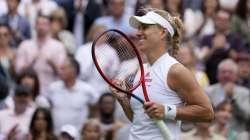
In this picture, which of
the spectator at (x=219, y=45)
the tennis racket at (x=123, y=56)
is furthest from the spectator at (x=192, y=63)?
the tennis racket at (x=123, y=56)

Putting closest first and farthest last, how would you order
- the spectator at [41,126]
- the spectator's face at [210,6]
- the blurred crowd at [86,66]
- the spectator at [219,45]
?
the spectator at [41,126] → the blurred crowd at [86,66] → the spectator at [219,45] → the spectator's face at [210,6]

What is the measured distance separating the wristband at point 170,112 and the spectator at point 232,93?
5137 mm

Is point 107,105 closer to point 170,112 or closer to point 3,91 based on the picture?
point 3,91

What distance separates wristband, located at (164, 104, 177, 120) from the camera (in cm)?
661

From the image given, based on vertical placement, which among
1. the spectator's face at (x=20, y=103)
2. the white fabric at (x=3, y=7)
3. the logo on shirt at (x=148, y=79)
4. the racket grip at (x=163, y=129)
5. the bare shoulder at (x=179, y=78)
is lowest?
the spectator's face at (x=20, y=103)

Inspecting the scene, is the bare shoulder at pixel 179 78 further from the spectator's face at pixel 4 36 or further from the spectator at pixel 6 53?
the spectator's face at pixel 4 36

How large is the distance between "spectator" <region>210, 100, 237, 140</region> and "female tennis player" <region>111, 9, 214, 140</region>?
14.2 ft

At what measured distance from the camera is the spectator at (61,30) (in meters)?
13.5

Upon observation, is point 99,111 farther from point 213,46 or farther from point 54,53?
point 213,46

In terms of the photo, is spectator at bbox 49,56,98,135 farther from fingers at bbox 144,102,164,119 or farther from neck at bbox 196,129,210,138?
→ fingers at bbox 144,102,164,119

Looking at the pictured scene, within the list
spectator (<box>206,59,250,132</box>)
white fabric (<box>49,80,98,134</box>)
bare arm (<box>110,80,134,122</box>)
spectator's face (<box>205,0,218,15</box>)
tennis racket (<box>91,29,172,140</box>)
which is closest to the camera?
tennis racket (<box>91,29,172,140</box>)

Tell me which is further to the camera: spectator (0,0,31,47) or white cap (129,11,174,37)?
spectator (0,0,31,47)

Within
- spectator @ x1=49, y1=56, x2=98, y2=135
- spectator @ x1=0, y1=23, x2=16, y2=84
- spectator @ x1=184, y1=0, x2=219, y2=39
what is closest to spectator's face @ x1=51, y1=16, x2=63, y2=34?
spectator @ x1=0, y1=23, x2=16, y2=84

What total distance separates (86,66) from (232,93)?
1.92 m
